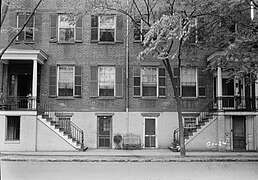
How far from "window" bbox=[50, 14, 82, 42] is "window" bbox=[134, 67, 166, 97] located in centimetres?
476

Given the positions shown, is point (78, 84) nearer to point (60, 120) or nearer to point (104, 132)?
point (60, 120)

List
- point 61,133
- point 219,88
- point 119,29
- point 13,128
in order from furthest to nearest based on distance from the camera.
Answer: point 119,29
point 219,88
point 13,128
point 61,133

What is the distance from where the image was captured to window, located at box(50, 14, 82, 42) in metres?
23.5

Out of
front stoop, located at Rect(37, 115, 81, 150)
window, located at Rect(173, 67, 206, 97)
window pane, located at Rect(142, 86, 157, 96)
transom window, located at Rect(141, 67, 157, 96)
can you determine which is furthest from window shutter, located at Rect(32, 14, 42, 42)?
window, located at Rect(173, 67, 206, 97)

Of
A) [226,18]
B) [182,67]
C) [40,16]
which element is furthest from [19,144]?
[226,18]

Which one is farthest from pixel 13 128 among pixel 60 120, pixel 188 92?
pixel 188 92

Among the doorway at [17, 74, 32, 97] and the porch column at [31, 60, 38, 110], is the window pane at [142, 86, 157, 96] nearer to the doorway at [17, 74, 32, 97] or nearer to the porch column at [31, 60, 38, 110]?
the porch column at [31, 60, 38, 110]

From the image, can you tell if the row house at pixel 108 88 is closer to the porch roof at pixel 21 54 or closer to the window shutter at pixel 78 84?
the window shutter at pixel 78 84

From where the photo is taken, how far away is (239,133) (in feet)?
73.5

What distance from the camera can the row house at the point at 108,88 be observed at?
2258 centimetres

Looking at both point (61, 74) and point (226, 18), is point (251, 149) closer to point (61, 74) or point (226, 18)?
point (226, 18)

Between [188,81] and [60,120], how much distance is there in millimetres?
9183

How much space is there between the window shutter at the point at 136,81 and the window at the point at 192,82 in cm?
250

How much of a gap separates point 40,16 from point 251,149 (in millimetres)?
16770
